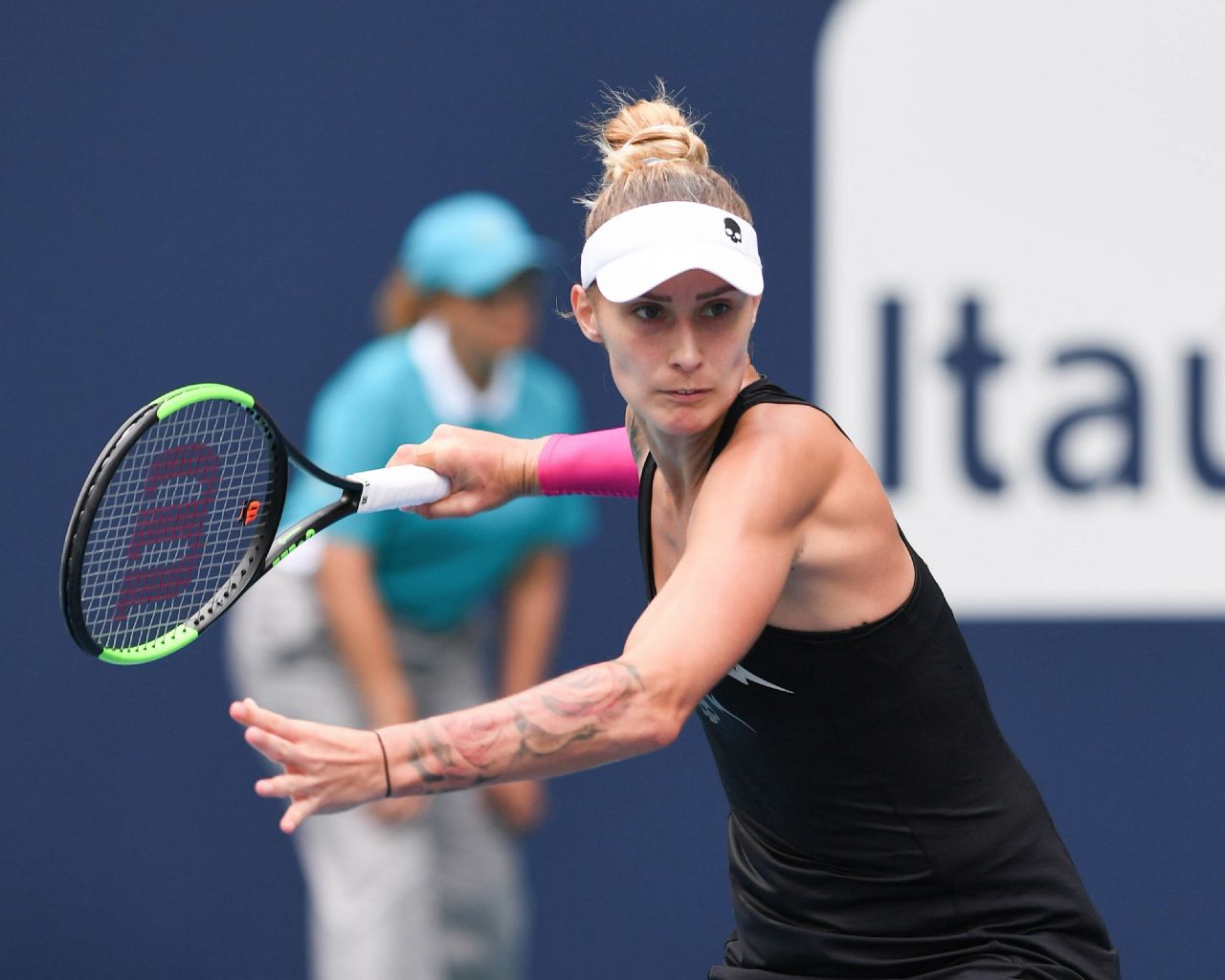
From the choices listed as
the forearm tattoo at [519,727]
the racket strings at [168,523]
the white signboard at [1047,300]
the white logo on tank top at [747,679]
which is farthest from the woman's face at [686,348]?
the white signboard at [1047,300]

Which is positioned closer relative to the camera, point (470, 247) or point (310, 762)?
point (310, 762)

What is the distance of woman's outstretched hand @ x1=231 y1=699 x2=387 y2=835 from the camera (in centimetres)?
149

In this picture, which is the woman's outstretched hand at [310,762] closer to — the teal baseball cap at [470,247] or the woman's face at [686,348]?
the woman's face at [686,348]

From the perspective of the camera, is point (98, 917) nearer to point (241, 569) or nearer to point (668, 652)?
point (241, 569)

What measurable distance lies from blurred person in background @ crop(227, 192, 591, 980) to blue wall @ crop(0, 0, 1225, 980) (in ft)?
0.69

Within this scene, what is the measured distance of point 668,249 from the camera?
74.0 inches

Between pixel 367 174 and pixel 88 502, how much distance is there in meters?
2.15

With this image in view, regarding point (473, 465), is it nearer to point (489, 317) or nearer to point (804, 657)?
point (804, 657)

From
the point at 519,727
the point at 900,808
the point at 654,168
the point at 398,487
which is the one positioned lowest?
the point at 900,808

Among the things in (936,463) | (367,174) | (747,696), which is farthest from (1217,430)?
(747,696)

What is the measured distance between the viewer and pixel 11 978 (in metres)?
4.12

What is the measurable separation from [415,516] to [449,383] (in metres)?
0.27

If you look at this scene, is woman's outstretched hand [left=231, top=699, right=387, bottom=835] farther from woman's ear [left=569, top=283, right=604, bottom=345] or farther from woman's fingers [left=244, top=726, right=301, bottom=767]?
woman's ear [left=569, top=283, right=604, bottom=345]

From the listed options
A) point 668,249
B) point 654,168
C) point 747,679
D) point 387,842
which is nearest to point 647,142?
point 654,168
